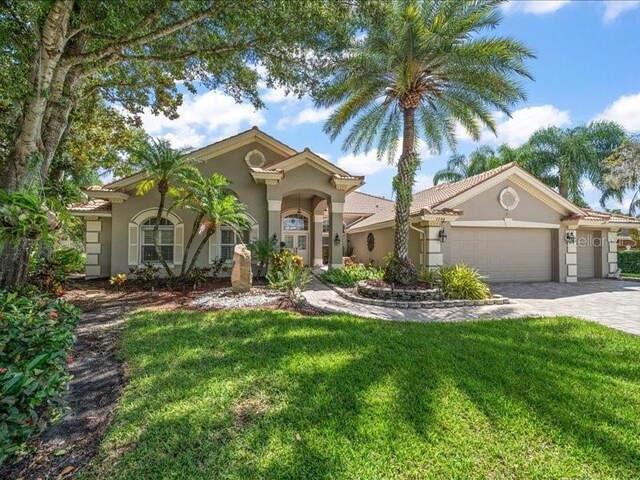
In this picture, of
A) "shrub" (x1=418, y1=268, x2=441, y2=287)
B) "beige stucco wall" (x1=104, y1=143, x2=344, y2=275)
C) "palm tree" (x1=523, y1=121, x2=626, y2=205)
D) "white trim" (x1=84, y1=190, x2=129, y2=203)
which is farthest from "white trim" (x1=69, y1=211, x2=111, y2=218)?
"palm tree" (x1=523, y1=121, x2=626, y2=205)

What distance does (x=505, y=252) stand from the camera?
49.0 feet

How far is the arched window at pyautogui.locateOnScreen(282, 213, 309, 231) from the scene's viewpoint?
2083 cm

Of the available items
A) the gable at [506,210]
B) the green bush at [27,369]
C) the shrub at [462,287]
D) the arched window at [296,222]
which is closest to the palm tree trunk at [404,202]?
the shrub at [462,287]

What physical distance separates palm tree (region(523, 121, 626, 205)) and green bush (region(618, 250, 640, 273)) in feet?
15.6

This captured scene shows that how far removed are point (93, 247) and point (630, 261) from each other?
104ft

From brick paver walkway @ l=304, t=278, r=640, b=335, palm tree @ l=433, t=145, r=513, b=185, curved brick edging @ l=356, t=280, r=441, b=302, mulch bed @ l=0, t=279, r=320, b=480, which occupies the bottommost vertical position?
mulch bed @ l=0, t=279, r=320, b=480

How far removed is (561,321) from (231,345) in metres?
7.73

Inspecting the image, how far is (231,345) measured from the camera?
227 inches

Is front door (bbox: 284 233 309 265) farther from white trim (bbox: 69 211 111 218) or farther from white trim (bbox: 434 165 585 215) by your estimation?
white trim (bbox: 69 211 111 218)

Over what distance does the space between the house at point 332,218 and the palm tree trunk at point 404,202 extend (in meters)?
2.40

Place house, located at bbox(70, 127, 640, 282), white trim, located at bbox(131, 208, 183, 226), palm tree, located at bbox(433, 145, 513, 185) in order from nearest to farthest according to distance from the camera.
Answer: house, located at bbox(70, 127, 640, 282)
white trim, located at bbox(131, 208, 183, 226)
palm tree, located at bbox(433, 145, 513, 185)

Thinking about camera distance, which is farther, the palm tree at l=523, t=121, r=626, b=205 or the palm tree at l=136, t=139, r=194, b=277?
the palm tree at l=523, t=121, r=626, b=205

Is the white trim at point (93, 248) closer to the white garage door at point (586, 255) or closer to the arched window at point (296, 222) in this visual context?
the arched window at point (296, 222)

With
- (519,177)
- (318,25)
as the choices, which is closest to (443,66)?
(318,25)
